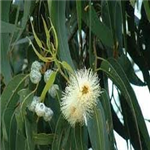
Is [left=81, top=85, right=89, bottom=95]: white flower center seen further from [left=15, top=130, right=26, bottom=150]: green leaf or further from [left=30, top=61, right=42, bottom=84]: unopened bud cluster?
[left=15, top=130, right=26, bottom=150]: green leaf

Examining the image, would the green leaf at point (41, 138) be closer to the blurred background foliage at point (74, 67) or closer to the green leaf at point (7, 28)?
the blurred background foliage at point (74, 67)

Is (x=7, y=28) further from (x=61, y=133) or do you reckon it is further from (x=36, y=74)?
(x=61, y=133)

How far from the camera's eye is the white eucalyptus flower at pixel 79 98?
0.99 meters

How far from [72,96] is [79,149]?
182 millimetres

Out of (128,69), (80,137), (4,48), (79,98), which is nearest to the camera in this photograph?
(79,98)

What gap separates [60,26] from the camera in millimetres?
1145

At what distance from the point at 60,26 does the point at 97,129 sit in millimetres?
214

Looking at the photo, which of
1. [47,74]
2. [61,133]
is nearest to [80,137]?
[61,133]

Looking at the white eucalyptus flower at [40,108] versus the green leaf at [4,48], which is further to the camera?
the green leaf at [4,48]

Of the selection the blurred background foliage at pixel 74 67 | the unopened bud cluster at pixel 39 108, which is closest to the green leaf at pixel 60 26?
the blurred background foliage at pixel 74 67

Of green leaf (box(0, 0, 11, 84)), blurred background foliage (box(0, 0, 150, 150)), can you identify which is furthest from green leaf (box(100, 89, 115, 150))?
green leaf (box(0, 0, 11, 84))

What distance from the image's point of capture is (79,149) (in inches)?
44.9

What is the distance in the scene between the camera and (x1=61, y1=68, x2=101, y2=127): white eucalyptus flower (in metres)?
0.99

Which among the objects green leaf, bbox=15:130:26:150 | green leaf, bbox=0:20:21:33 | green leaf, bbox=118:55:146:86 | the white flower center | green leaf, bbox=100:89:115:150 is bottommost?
green leaf, bbox=15:130:26:150
